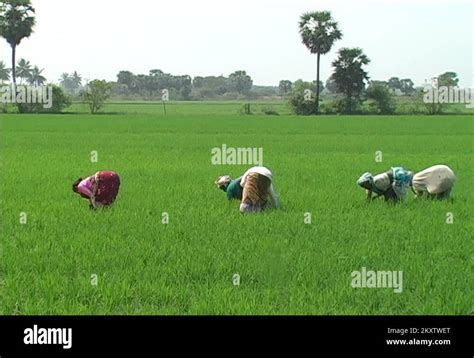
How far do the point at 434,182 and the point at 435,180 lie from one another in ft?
0.11

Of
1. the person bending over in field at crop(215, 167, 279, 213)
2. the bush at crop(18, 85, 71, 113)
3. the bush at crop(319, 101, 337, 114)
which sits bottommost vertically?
the person bending over in field at crop(215, 167, 279, 213)

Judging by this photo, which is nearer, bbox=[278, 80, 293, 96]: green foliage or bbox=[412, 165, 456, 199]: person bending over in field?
bbox=[278, 80, 293, 96]: green foliage

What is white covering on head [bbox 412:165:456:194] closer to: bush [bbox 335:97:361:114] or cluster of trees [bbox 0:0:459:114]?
cluster of trees [bbox 0:0:459:114]

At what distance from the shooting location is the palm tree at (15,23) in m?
6.36

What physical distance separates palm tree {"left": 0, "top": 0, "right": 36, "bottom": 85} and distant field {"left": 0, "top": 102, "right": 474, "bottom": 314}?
1.80 metres

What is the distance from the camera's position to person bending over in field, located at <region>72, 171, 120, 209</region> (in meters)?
6.48
